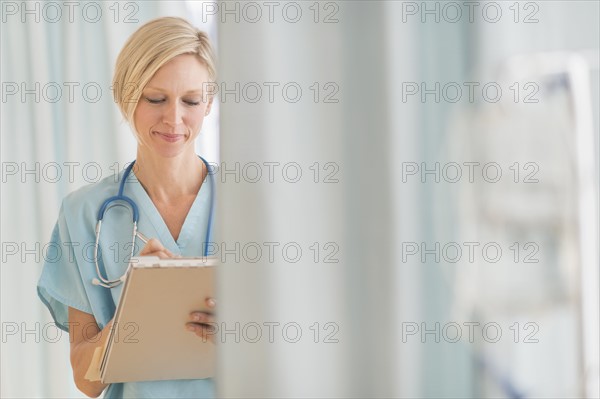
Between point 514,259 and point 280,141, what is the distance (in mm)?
197

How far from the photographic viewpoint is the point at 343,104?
541 mm

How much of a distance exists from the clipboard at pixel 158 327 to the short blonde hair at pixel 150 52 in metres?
0.29

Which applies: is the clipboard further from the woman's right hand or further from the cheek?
the cheek

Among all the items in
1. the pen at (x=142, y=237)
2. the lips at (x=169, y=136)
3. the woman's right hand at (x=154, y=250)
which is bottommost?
the woman's right hand at (x=154, y=250)

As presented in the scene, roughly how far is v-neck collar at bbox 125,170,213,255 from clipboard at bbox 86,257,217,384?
0.38 ft

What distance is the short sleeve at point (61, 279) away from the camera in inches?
44.1

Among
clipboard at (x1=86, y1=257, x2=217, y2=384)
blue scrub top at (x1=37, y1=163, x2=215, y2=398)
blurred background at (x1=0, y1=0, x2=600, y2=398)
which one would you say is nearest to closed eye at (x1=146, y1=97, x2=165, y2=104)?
blue scrub top at (x1=37, y1=163, x2=215, y2=398)

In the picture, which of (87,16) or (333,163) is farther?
(87,16)

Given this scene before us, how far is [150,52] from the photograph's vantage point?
3.74 ft

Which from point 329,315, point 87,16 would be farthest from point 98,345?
point 329,315

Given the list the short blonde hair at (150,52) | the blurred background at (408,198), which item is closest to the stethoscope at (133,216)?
the short blonde hair at (150,52)

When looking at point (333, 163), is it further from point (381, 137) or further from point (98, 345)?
point (98, 345)

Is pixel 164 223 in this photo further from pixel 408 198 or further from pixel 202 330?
pixel 408 198

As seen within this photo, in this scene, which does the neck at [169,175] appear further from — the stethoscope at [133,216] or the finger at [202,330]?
the finger at [202,330]
